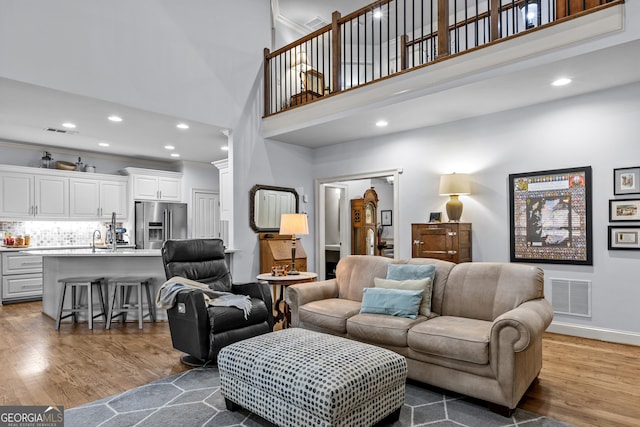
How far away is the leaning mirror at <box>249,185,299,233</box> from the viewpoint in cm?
571

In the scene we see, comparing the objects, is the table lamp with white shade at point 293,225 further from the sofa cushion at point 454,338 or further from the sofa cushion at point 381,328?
the sofa cushion at point 454,338

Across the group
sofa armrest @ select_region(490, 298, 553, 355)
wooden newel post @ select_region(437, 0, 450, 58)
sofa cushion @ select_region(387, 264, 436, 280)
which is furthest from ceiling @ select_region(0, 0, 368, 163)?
sofa armrest @ select_region(490, 298, 553, 355)

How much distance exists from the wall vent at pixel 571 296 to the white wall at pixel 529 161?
2.2 inches

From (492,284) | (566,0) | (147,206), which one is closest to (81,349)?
(492,284)

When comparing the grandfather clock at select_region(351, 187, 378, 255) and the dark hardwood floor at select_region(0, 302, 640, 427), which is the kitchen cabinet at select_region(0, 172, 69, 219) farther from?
the grandfather clock at select_region(351, 187, 378, 255)

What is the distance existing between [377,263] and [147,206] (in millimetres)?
5579

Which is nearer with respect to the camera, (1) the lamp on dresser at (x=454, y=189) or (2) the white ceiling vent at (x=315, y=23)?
(1) the lamp on dresser at (x=454, y=189)

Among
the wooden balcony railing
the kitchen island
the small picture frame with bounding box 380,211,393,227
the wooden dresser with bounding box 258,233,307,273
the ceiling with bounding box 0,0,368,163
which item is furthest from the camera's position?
the small picture frame with bounding box 380,211,393,227

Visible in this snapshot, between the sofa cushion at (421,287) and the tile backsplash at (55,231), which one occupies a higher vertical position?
the tile backsplash at (55,231)

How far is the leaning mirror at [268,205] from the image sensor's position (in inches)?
225

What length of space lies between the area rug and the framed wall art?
7.83 feet

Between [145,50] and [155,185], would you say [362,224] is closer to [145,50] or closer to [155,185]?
[155,185]

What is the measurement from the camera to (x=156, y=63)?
4.54 meters

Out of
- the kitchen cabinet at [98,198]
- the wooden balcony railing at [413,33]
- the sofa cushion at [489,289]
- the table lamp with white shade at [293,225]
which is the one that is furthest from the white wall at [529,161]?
the kitchen cabinet at [98,198]
